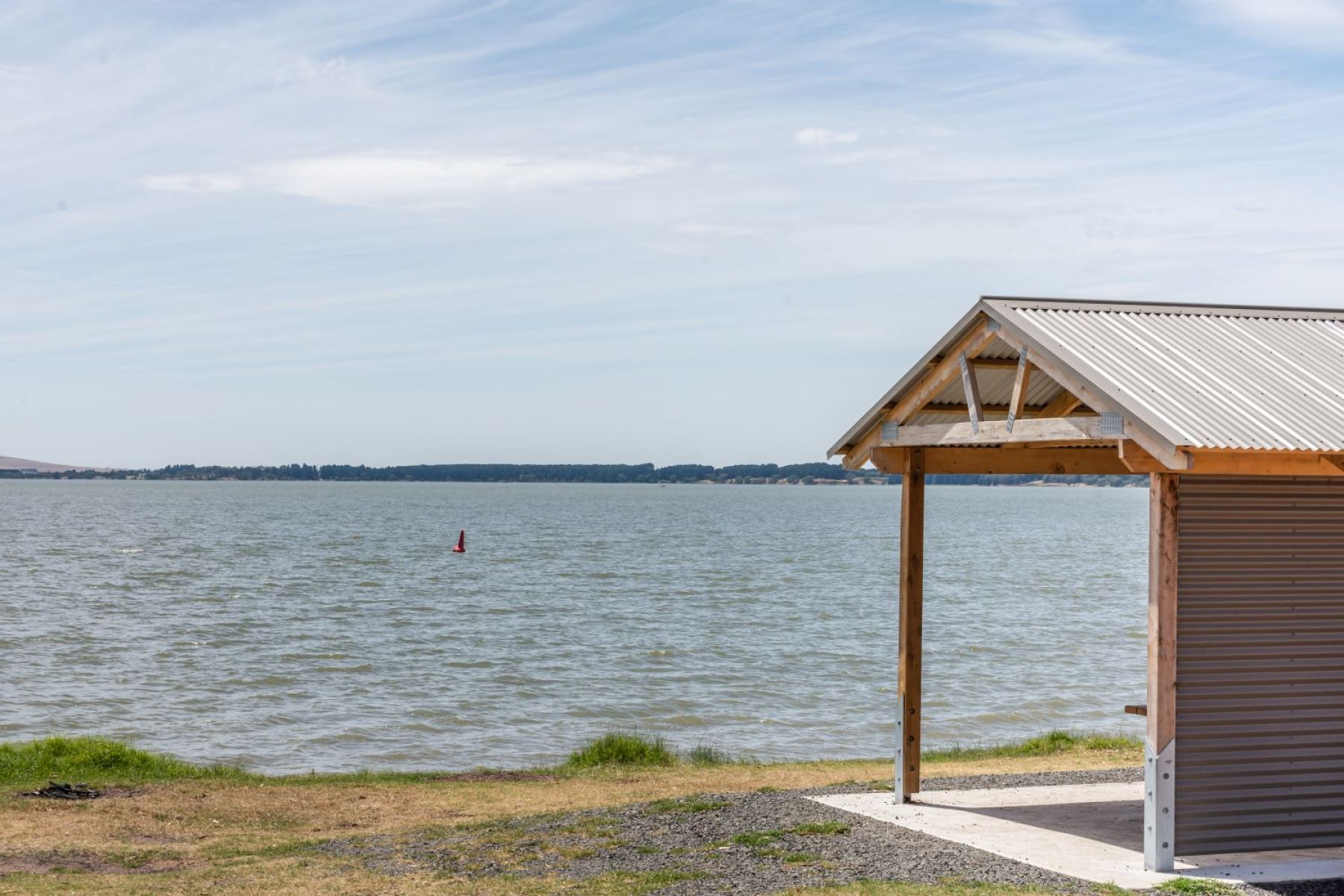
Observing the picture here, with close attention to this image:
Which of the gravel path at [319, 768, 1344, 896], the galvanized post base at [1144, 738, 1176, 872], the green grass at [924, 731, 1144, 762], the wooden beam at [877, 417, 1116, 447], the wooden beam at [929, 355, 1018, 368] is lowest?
the green grass at [924, 731, 1144, 762]

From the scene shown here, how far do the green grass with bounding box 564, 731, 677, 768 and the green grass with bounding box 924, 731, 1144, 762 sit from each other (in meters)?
3.38

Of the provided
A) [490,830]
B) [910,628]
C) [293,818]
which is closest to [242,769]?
[293,818]

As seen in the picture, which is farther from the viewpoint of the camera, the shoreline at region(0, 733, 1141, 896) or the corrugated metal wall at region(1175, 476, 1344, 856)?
the shoreline at region(0, 733, 1141, 896)

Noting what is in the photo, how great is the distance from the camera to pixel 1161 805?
30.7 feet

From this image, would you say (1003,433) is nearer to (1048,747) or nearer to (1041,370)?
(1041,370)

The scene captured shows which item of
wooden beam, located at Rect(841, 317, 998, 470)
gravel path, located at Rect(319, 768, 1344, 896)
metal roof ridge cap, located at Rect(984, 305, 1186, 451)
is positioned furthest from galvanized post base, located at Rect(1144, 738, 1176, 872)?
wooden beam, located at Rect(841, 317, 998, 470)

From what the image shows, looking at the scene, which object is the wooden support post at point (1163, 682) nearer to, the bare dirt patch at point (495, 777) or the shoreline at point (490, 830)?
the shoreline at point (490, 830)

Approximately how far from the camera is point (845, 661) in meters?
31.0

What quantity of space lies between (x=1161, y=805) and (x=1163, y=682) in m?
0.85

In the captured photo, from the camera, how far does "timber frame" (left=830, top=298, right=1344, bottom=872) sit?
9.24 meters

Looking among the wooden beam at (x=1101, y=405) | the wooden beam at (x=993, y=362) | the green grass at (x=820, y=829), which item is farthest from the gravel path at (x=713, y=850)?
the wooden beam at (x=993, y=362)

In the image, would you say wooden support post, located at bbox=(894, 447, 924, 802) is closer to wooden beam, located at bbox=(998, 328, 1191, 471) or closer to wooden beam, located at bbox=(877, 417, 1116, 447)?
wooden beam, located at bbox=(877, 417, 1116, 447)

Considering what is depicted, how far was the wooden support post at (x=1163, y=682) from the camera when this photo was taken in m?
9.28

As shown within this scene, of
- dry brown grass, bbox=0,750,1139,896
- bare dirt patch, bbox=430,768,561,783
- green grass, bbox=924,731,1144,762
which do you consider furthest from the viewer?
green grass, bbox=924,731,1144,762
